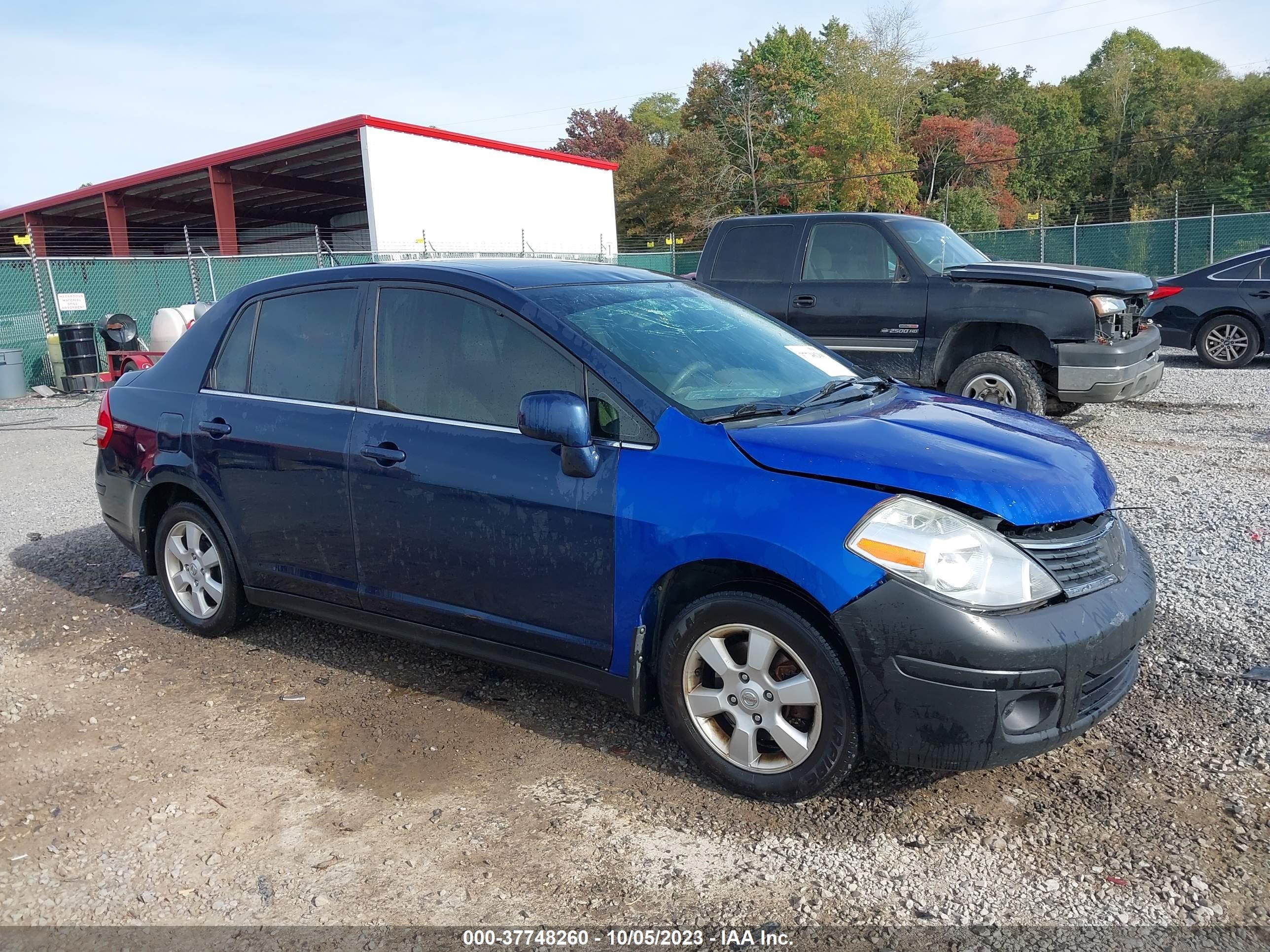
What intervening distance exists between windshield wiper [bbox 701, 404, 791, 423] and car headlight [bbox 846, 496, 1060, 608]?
68 centimetres

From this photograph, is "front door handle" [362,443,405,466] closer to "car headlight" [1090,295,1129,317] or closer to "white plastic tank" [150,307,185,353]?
"car headlight" [1090,295,1129,317]

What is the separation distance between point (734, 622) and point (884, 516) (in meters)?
0.58

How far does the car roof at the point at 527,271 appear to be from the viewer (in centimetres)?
392

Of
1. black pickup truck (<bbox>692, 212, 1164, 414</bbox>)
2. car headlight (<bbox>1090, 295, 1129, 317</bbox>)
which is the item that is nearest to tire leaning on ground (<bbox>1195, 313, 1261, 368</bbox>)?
black pickup truck (<bbox>692, 212, 1164, 414</bbox>)

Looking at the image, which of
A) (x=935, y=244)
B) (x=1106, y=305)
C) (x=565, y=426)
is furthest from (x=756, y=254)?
(x=565, y=426)

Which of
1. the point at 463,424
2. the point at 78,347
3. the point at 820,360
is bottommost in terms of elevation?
the point at 78,347

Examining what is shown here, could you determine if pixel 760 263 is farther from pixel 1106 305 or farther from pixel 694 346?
pixel 694 346

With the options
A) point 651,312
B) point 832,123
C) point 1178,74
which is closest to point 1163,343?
point 651,312

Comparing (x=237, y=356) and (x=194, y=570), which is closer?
(x=237, y=356)

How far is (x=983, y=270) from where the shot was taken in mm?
8305

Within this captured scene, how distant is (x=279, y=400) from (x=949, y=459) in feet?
9.49

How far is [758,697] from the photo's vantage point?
10.2 ft

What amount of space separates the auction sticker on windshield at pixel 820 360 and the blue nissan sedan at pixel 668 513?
0.06 feet

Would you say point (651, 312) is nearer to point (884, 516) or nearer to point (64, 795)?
point (884, 516)
